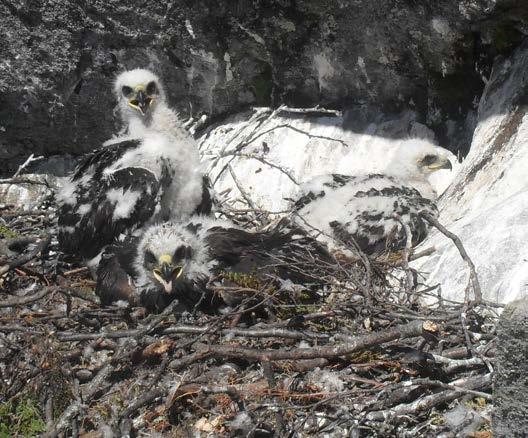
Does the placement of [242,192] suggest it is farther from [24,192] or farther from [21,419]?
[21,419]

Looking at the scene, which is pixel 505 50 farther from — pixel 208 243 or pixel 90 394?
pixel 90 394

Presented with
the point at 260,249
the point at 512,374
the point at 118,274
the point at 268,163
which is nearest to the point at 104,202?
the point at 118,274

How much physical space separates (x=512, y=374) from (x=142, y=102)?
135 inches

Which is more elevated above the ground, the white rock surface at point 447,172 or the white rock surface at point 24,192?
the white rock surface at point 447,172

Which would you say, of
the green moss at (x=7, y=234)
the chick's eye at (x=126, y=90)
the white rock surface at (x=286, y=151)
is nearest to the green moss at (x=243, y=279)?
the white rock surface at (x=286, y=151)

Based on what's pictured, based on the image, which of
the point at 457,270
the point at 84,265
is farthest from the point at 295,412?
the point at 84,265

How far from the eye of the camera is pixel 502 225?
3961mm

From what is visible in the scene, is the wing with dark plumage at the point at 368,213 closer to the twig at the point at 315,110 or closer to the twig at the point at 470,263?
the twig at the point at 470,263

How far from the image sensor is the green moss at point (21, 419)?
362cm

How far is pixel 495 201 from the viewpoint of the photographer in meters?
4.35

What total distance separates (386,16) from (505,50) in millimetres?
781

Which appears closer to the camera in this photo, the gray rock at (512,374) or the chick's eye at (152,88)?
the gray rock at (512,374)

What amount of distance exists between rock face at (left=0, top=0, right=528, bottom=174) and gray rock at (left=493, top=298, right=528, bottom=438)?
2.92 meters

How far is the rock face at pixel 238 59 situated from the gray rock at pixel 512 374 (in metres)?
2.92
